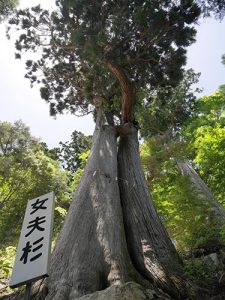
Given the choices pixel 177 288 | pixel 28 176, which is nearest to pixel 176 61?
pixel 28 176

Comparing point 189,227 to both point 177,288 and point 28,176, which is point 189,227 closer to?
point 177,288

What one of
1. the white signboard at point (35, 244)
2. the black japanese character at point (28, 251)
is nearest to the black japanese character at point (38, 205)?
the white signboard at point (35, 244)

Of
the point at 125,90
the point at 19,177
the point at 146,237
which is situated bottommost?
the point at 146,237

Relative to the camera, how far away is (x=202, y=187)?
9438mm

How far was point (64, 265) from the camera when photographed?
4.17m

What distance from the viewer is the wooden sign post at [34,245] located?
268 cm

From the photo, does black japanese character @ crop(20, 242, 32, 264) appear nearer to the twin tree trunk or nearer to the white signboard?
the white signboard

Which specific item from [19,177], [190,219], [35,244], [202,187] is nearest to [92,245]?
[35,244]

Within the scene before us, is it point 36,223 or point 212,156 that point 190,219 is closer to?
point 212,156

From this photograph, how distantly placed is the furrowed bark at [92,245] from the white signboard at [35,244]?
0.95m

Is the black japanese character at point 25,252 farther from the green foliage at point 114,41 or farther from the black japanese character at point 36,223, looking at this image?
the green foliage at point 114,41

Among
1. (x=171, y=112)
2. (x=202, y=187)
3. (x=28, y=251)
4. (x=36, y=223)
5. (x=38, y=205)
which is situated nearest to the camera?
(x=28, y=251)

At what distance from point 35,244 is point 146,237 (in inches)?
101

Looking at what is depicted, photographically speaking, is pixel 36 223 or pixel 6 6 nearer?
pixel 36 223
